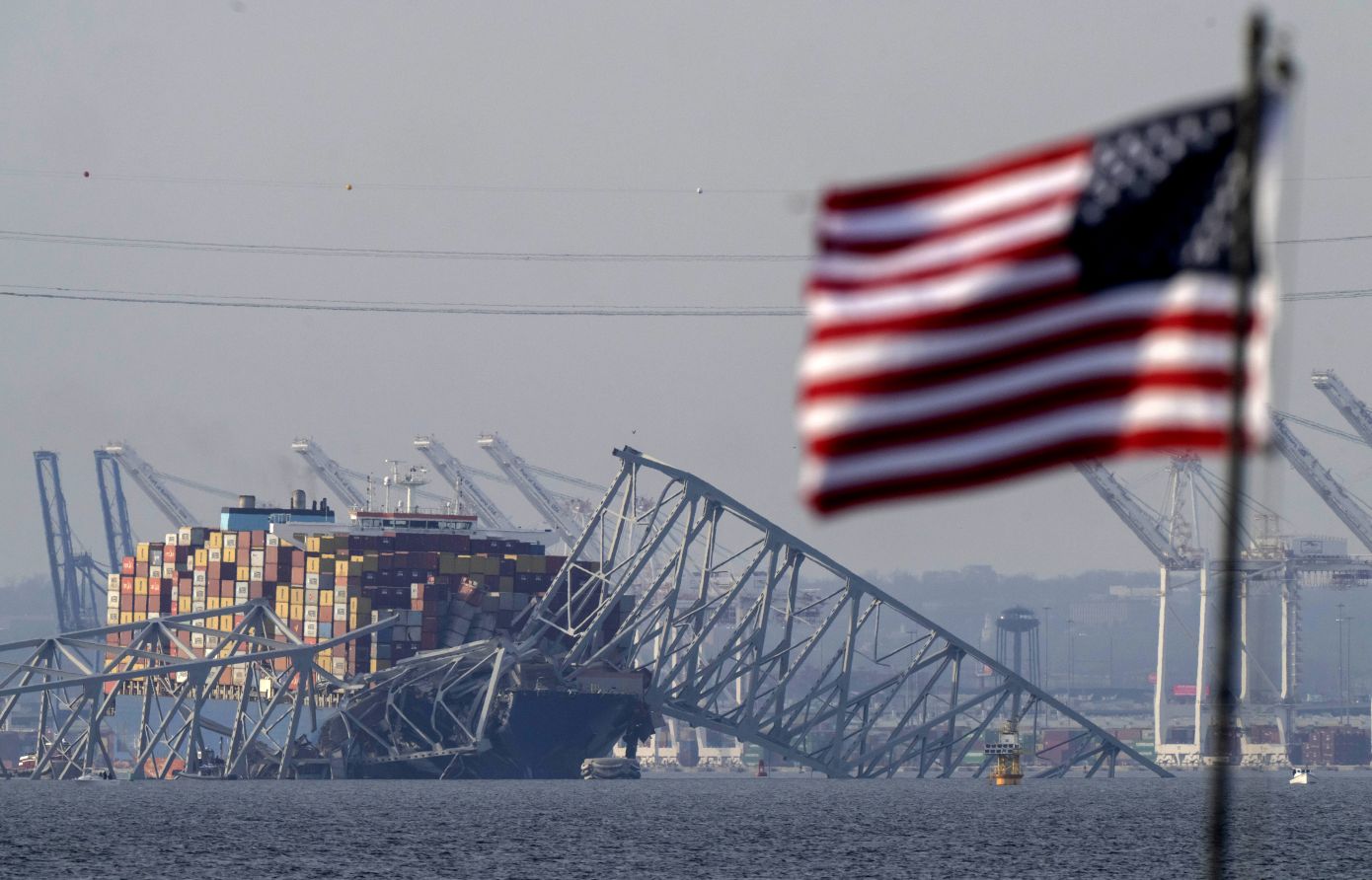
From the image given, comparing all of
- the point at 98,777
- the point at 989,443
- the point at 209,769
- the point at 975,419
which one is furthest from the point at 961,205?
the point at 98,777

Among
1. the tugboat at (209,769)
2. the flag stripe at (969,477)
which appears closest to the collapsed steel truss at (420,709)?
the tugboat at (209,769)

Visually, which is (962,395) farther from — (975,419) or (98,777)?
(98,777)

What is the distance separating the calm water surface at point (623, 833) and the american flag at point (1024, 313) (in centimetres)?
6510

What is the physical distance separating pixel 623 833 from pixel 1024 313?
3601 inches

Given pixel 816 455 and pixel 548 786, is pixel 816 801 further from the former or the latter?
pixel 816 455

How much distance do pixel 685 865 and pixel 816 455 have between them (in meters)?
71.4

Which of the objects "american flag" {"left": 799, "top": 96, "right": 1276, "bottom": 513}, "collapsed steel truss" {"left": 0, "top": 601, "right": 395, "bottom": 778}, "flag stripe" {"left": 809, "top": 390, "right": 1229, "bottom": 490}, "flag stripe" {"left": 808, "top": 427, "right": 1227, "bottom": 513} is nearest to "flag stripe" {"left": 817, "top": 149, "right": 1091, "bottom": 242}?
"american flag" {"left": 799, "top": 96, "right": 1276, "bottom": 513}

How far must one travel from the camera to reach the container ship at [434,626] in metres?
160

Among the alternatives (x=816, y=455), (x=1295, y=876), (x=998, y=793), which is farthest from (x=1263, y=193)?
(x=998, y=793)

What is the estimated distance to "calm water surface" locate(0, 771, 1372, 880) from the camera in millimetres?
82250

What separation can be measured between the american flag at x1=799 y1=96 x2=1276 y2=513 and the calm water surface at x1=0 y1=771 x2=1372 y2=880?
214ft

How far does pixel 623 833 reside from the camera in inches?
4060

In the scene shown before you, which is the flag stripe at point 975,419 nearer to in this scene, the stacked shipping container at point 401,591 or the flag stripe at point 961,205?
the flag stripe at point 961,205

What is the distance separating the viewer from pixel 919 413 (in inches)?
541
